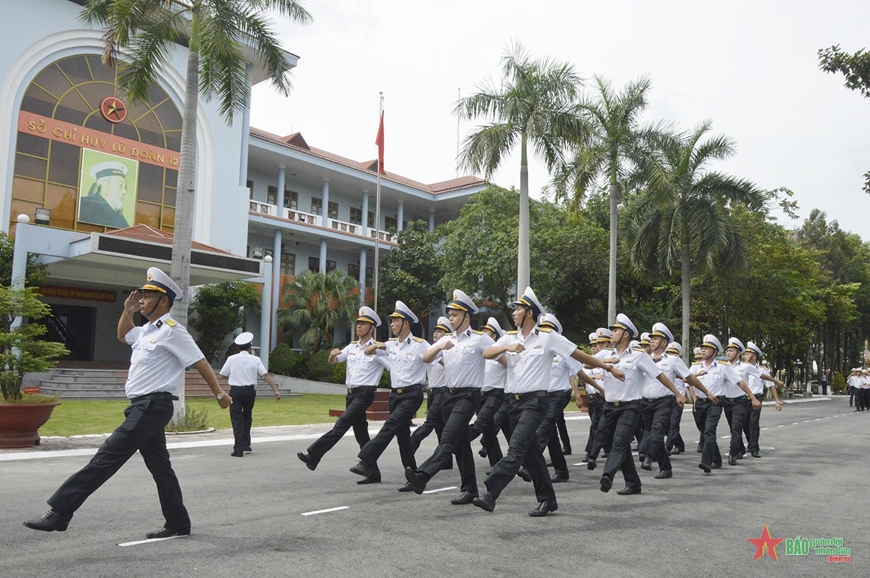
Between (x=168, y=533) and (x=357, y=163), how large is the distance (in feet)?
132

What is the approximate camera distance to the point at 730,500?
26.9 ft

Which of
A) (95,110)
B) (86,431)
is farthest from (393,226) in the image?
(86,431)

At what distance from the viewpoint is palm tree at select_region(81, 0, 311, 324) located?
51.0 ft

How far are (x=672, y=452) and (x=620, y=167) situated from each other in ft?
53.5

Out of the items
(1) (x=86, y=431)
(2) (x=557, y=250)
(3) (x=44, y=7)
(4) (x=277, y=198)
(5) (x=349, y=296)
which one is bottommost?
(1) (x=86, y=431)

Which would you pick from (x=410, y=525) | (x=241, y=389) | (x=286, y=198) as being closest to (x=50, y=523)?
(x=410, y=525)

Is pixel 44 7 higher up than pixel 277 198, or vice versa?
pixel 44 7

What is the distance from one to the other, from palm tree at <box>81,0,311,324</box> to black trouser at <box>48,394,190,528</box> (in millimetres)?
10067

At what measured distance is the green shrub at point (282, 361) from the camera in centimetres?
3309

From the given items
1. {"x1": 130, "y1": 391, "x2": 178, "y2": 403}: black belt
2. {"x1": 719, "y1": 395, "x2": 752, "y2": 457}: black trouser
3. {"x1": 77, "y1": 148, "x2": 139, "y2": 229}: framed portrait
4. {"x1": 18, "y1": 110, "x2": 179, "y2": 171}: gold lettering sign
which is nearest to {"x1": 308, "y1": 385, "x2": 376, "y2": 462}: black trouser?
{"x1": 130, "y1": 391, "x2": 178, "y2": 403}: black belt

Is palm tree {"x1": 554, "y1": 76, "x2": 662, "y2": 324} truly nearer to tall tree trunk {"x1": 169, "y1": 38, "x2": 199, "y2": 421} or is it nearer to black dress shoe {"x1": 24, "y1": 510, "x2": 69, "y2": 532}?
tall tree trunk {"x1": 169, "y1": 38, "x2": 199, "y2": 421}

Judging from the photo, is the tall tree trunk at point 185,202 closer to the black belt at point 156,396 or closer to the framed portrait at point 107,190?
the black belt at point 156,396

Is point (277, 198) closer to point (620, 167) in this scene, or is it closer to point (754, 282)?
point (620, 167)

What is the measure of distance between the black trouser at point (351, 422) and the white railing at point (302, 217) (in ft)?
96.5
